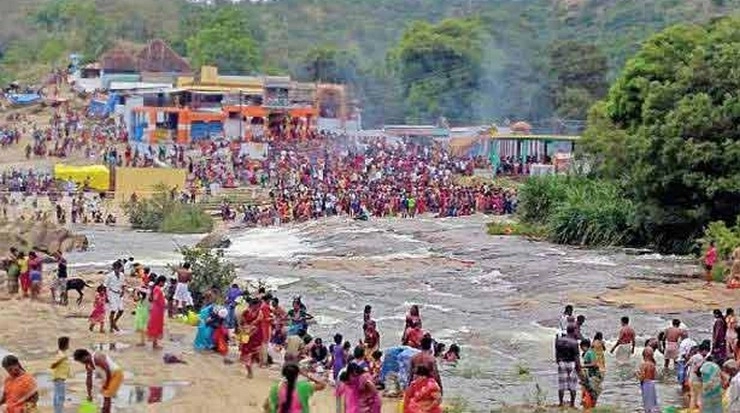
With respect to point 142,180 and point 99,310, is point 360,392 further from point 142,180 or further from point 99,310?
point 142,180

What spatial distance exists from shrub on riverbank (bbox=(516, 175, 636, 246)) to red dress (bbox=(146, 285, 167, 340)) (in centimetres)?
2107

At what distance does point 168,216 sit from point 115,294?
2836cm

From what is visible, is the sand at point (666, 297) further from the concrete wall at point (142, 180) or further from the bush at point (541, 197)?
the concrete wall at point (142, 180)

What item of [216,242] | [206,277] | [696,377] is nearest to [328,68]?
[216,242]

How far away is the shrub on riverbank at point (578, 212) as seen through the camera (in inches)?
1511

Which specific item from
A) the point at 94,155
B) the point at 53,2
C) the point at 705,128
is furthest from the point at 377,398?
the point at 53,2

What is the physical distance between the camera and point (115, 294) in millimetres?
20500

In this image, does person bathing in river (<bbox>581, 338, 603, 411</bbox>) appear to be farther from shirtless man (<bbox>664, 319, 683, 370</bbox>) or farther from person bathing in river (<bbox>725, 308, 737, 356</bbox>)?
shirtless man (<bbox>664, 319, 683, 370</bbox>)

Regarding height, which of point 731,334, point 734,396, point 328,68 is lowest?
point 731,334

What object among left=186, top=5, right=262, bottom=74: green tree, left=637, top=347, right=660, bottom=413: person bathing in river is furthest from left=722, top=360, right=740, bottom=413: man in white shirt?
left=186, top=5, right=262, bottom=74: green tree

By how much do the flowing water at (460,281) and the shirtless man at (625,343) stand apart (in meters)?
0.34

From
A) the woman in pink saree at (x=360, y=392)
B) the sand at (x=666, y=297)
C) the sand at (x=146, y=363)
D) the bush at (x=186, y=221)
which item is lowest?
the bush at (x=186, y=221)

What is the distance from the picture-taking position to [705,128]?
34.6m

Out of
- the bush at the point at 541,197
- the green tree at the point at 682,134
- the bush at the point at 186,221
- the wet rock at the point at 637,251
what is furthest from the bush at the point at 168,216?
the wet rock at the point at 637,251
